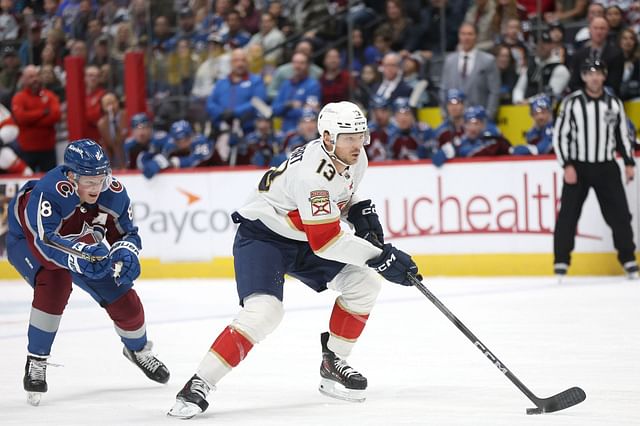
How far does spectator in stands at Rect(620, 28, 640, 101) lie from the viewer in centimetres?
1027

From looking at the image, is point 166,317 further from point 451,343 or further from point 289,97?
point 289,97

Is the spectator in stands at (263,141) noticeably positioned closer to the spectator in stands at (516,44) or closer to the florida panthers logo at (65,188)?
the spectator in stands at (516,44)

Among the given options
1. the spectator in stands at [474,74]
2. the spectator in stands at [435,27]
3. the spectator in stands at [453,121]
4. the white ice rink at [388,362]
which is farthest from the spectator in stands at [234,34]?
the white ice rink at [388,362]

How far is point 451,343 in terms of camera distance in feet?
20.8

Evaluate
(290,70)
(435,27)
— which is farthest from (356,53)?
(435,27)

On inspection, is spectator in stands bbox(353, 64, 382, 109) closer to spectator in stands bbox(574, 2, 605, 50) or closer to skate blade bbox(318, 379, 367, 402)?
spectator in stands bbox(574, 2, 605, 50)

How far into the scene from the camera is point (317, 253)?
4.60 meters

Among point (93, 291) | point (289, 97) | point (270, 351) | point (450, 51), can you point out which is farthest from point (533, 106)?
point (93, 291)

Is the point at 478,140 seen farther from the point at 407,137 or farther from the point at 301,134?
the point at 301,134

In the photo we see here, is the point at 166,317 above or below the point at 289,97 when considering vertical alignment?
below

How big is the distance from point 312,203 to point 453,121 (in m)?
6.24

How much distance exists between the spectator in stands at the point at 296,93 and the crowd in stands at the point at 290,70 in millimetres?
14

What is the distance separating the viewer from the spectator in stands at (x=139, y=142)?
37.9 feet

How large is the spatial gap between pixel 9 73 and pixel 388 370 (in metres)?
8.65
